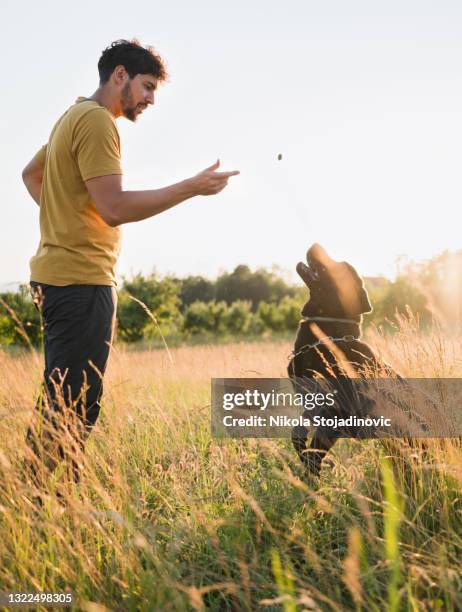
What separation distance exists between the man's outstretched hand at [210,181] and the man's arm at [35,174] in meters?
1.14

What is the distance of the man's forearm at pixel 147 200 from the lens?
97.3 inches

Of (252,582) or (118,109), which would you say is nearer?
(252,582)

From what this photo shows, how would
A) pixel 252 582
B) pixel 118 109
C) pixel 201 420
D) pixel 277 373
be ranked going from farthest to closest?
pixel 277 373
pixel 201 420
pixel 118 109
pixel 252 582

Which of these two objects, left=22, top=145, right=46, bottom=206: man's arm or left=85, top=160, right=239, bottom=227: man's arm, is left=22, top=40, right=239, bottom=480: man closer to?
left=85, top=160, right=239, bottom=227: man's arm

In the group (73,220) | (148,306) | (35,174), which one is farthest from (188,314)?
(73,220)

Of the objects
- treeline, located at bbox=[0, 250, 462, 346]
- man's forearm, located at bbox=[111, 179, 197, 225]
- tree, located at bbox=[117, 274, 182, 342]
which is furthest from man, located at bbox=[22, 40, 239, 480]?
tree, located at bbox=[117, 274, 182, 342]

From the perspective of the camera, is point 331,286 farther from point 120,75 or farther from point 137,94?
point 120,75

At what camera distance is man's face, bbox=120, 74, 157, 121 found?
110 inches

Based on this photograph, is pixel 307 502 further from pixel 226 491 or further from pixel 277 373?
pixel 277 373

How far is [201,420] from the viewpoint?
4.51 metres

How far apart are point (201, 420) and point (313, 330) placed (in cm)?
189

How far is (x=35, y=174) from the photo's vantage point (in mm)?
3240

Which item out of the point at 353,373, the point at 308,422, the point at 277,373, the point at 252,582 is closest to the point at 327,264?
the point at 353,373

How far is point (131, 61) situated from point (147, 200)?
797mm
